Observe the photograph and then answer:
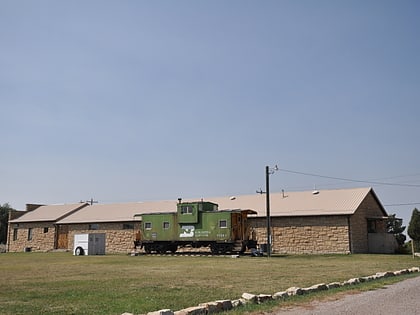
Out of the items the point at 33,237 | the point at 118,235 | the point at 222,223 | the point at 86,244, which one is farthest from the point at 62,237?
the point at 222,223

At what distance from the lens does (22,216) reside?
193ft

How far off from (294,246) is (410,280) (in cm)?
2315

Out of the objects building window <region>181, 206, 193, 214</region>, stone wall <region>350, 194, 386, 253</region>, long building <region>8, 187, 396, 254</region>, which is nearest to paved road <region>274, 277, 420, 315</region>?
long building <region>8, 187, 396, 254</region>

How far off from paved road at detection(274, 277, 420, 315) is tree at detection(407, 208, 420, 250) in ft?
116

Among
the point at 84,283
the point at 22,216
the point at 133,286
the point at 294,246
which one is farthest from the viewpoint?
the point at 22,216

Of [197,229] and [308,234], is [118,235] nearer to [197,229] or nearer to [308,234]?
[197,229]

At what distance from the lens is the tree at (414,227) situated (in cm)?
4488

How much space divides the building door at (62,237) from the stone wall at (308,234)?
75.2 ft

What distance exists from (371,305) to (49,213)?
5232cm

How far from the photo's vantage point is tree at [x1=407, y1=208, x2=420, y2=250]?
4488cm

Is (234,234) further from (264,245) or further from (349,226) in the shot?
(349,226)

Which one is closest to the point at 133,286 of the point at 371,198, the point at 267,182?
the point at 267,182

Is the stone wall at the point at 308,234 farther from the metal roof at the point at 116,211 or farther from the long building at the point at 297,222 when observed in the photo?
the metal roof at the point at 116,211

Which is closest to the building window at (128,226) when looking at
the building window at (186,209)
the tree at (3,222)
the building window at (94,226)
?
the building window at (94,226)
